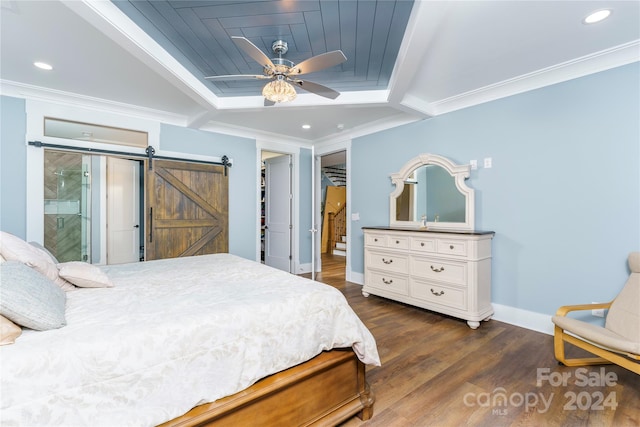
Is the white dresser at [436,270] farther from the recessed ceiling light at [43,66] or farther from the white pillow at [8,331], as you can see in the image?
the recessed ceiling light at [43,66]

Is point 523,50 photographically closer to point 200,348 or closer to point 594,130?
point 594,130

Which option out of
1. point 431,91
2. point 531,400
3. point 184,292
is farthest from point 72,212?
point 531,400

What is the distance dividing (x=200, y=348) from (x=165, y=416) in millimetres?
247

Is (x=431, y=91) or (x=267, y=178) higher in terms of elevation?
(x=431, y=91)

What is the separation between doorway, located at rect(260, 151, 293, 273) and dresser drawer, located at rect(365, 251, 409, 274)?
1836 mm

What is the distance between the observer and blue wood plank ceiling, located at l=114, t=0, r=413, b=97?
1.92 meters

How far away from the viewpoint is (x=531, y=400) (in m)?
1.81

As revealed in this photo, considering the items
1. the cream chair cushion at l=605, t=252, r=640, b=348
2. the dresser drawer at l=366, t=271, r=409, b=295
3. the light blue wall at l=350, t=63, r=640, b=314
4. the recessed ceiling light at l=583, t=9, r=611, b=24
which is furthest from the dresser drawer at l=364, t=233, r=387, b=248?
the recessed ceiling light at l=583, t=9, r=611, b=24

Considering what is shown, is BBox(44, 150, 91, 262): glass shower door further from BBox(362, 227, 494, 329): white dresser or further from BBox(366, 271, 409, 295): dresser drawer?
BBox(362, 227, 494, 329): white dresser

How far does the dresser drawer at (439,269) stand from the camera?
2.97 meters

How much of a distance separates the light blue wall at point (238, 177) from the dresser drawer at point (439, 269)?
8.74 ft

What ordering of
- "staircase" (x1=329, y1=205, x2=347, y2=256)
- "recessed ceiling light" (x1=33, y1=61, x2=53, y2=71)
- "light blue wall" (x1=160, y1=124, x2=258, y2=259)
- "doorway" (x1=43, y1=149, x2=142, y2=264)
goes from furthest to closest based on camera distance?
"staircase" (x1=329, y1=205, x2=347, y2=256)
"light blue wall" (x1=160, y1=124, x2=258, y2=259)
"doorway" (x1=43, y1=149, x2=142, y2=264)
"recessed ceiling light" (x1=33, y1=61, x2=53, y2=71)

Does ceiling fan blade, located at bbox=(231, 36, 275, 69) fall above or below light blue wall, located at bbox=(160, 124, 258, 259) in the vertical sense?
above

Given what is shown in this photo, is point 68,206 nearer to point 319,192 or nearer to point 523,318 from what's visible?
point 319,192
